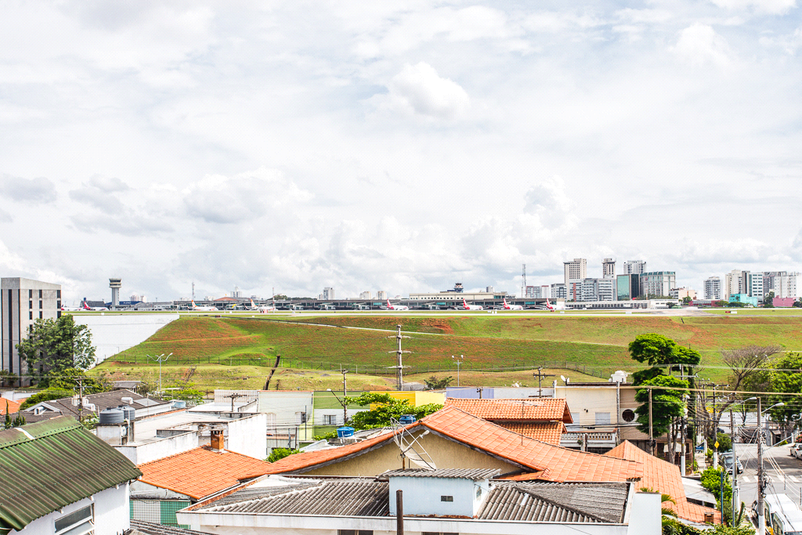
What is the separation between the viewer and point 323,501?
12742 mm

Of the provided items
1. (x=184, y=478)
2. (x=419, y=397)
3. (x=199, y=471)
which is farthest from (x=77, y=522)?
(x=419, y=397)

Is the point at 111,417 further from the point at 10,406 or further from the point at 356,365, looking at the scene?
the point at 356,365

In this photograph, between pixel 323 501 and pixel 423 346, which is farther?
pixel 423 346

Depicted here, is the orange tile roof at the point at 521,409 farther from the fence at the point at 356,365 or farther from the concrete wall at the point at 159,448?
the fence at the point at 356,365

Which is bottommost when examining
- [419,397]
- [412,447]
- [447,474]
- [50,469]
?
[419,397]

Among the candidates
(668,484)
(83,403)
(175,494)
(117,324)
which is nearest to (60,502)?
(175,494)

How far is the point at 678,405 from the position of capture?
3912 centimetres

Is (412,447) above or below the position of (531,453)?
above

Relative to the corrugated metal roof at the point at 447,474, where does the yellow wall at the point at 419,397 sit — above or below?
below

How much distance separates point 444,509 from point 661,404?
105ft

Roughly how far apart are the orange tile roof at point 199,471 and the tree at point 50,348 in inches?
2302

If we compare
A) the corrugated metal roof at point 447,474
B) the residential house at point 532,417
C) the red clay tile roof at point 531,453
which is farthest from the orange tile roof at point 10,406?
the corrugated metal roof at point 447,474

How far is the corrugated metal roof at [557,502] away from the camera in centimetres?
1112

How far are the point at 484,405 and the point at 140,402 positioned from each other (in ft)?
102
